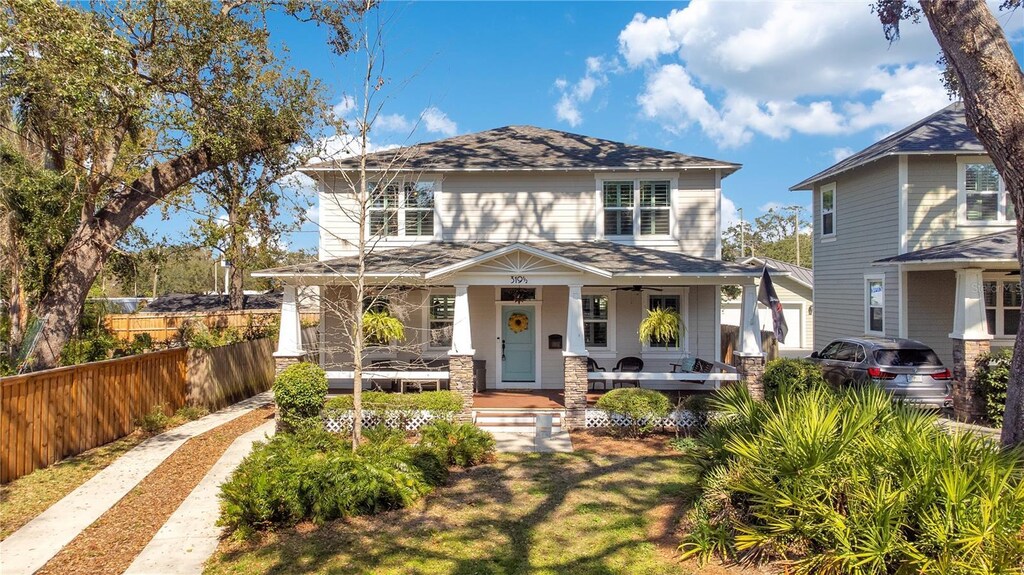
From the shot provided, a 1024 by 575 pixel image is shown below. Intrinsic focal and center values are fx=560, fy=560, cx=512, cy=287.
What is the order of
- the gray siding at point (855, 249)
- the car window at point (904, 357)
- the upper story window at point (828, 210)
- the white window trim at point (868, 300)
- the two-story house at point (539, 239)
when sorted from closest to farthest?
the car window at point (904, 357), the two-story house at point (539, 239), the gray siding at point (855, 249), the white window trim at point (868, 300), the upper story window at point (828, 210)

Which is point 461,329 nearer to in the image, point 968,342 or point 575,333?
point 575,333

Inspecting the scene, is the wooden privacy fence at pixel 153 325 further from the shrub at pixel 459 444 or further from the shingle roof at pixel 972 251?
the shingle roof at pixel 972 251

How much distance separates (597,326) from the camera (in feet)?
50.0

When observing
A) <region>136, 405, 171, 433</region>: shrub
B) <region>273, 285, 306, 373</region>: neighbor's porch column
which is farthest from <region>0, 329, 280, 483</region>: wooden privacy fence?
<region>273, 285, 306, 373</region>: neighbor's porch column

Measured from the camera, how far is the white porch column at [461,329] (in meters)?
11.8

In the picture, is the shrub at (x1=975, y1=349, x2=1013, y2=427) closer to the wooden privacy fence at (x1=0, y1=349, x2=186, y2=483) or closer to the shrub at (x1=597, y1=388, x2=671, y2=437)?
the shrub at (x1=597, y1=388, x2=671, y2=437)

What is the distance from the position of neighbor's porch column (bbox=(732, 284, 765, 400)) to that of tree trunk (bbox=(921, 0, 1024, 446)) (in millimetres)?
5051

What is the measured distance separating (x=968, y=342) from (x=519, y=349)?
10.3 metres

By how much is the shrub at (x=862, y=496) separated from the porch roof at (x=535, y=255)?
589cm

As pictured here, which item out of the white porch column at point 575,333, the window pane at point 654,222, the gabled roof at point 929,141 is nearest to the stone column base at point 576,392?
the white porch column at point 575,333

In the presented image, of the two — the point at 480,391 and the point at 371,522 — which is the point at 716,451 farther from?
the point at 480,391

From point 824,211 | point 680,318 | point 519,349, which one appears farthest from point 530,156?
point 824,211

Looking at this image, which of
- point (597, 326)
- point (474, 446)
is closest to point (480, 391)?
point (597, 326)

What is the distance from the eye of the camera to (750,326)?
12.6m
